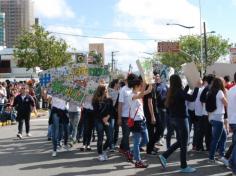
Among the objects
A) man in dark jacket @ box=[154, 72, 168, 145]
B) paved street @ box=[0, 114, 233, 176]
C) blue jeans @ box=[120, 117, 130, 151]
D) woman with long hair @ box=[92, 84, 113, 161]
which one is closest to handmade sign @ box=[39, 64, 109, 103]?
woman with long hair @ box=[92, 84, 113, 161]

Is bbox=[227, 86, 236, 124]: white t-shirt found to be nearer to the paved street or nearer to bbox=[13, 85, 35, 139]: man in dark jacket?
the paved street

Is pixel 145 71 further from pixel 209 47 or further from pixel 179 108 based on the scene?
pixel 209 47

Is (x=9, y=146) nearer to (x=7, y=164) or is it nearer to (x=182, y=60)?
(x=7, y=164)

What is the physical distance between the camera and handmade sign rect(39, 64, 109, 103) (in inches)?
487

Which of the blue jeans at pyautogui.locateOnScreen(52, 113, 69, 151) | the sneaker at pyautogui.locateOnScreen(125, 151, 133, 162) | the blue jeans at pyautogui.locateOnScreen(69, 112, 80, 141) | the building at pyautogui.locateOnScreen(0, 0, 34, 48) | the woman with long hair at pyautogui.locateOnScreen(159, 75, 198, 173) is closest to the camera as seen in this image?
the woman with long hair at pyautogui.locateOnScreen(159, 75, 198, 173)

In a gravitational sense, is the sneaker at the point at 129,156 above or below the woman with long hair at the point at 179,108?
below

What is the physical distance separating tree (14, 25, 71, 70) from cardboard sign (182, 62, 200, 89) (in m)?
37.9

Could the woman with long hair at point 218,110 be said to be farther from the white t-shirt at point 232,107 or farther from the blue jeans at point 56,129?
the blue jeans at point 56,129

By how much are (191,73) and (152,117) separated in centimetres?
232

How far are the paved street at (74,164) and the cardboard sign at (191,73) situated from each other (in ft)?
5.69

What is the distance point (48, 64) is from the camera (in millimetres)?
47281

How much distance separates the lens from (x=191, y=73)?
30.2ft

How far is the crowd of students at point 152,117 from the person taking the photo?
31.0ft

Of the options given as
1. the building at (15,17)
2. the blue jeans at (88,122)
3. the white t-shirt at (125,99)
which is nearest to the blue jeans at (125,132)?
the white t-shirt at (125,99)
